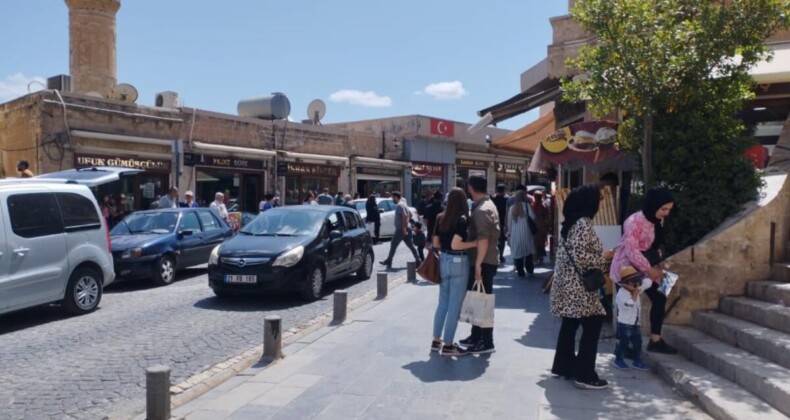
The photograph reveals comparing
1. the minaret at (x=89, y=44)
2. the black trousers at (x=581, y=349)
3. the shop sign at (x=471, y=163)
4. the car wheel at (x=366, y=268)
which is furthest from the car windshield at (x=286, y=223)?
the shop sign at (x=471, y=163)

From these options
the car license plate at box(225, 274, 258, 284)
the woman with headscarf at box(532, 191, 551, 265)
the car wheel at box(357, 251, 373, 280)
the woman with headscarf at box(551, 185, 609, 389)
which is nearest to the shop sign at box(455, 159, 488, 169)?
the woman with headscarf at box(532, 191, 551, 265)

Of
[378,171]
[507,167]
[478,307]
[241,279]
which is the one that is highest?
[507,167]

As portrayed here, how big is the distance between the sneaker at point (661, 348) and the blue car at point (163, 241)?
879cm

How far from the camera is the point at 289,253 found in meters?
9.62

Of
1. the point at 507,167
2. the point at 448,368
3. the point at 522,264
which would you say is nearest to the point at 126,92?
the point at 522,264

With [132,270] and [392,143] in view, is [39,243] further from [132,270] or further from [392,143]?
[392,143]

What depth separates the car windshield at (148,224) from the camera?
12.4m

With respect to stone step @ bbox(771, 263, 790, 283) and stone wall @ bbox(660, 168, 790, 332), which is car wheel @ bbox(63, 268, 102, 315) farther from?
stone step @ bbox(771, 263, 790, 283)

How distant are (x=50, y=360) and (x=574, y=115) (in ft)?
35.6

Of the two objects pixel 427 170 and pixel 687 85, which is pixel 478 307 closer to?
pixel 687 85

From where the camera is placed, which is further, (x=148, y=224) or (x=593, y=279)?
(x=148, y=224)

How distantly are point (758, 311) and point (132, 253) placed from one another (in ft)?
32.2

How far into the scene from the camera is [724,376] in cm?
527

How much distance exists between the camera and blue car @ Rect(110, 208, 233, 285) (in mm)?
11336
